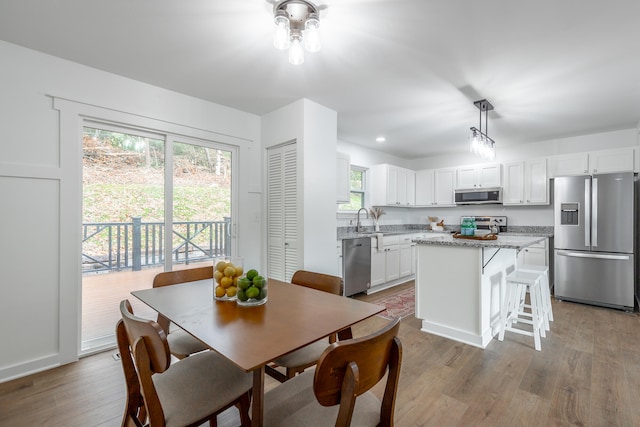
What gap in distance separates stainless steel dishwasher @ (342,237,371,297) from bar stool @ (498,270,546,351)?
1837 millimetres

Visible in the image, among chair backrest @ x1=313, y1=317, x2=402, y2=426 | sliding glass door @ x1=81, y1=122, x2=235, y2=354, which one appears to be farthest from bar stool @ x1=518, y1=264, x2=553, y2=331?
sliding glass door @ x1=81, y1=122, x2=235, y2=354

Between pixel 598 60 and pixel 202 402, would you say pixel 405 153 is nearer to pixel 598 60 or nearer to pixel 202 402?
pixel 598 60

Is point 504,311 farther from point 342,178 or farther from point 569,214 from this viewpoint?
point 342,178

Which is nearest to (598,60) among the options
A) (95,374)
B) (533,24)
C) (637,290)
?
(533,24)

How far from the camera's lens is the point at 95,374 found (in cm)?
229

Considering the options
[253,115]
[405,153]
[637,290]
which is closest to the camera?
[253,115]

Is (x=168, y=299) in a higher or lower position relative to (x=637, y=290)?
higher

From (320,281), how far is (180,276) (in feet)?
3.33

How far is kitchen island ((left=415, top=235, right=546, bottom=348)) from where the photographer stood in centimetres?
275

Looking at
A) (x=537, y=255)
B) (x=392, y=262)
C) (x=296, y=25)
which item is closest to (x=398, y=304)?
(x=392, y=262)

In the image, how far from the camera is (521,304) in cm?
333

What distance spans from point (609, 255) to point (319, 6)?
4647 mm

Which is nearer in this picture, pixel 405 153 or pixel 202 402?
pixel 202 402

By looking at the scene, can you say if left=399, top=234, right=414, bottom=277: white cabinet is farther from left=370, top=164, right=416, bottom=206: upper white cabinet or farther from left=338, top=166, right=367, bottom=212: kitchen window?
left=338, top=166, right=367, bottom=212: kitchen window
